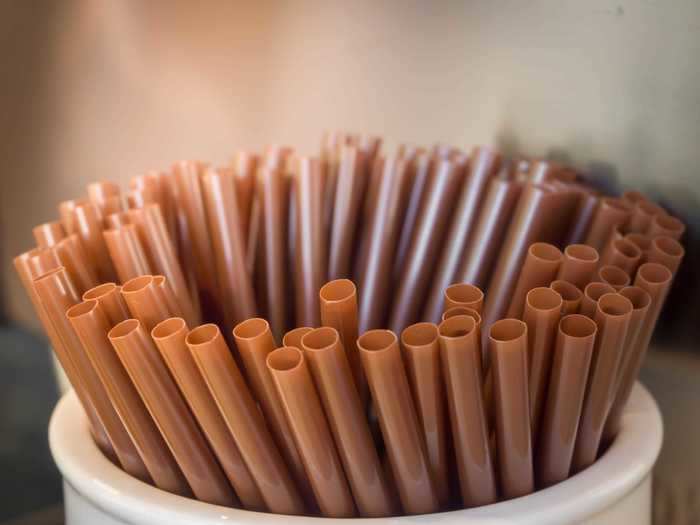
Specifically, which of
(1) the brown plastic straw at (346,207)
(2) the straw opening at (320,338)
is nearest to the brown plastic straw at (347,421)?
(2) the straw opening at (320,338)

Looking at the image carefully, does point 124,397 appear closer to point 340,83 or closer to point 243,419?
point 243,419

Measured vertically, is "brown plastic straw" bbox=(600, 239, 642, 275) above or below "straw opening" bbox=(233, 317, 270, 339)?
below

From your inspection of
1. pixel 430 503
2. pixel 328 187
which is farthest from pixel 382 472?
pixel 328 187

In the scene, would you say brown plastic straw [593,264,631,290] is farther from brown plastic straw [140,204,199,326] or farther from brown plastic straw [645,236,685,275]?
brown plastic straw [140,204,199,326]

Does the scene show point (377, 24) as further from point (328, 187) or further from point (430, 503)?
point (430, 503)

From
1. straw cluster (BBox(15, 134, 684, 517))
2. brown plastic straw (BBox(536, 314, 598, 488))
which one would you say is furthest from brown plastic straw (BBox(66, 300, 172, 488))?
brown plastic straw (BBox(536, 314, 598, 488))

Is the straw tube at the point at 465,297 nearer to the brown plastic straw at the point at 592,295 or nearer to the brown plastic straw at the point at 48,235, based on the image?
the brown plastic straw at the point at 592,295

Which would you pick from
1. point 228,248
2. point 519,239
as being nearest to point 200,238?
point 228,248
